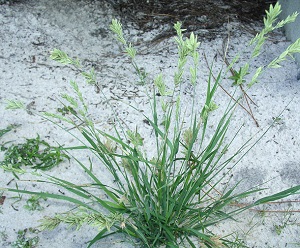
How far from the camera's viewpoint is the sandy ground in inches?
82.9

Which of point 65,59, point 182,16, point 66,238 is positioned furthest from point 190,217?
point 182,16

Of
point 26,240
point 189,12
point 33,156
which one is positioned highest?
point 189,12

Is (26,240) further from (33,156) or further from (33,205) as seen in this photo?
(33,156)

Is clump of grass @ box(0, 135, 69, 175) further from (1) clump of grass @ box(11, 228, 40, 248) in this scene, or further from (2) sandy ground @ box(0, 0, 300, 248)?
(1) clump of grass @ box(11, 228, 40, 248)

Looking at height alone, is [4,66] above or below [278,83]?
above

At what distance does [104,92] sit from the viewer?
2688 millimetres

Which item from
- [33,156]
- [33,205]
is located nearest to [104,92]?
[33,156]

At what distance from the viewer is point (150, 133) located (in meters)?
2.48

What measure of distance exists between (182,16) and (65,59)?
1.96 meters

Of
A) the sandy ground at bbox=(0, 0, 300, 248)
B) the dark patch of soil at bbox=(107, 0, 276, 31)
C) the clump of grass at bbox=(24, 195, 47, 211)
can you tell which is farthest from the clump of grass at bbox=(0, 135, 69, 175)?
the dark patch of soil at bbox=(107, 0, 276, 31)

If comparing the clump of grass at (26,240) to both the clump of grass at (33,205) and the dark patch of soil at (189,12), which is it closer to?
the clump of grass at (33,205)

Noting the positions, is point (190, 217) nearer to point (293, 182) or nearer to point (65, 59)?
point (293, 182)

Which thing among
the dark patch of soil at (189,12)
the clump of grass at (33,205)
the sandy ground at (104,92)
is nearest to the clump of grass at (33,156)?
the sandy ground at (104,92)

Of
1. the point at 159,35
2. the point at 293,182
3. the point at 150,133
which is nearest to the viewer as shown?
the point at 293,182
